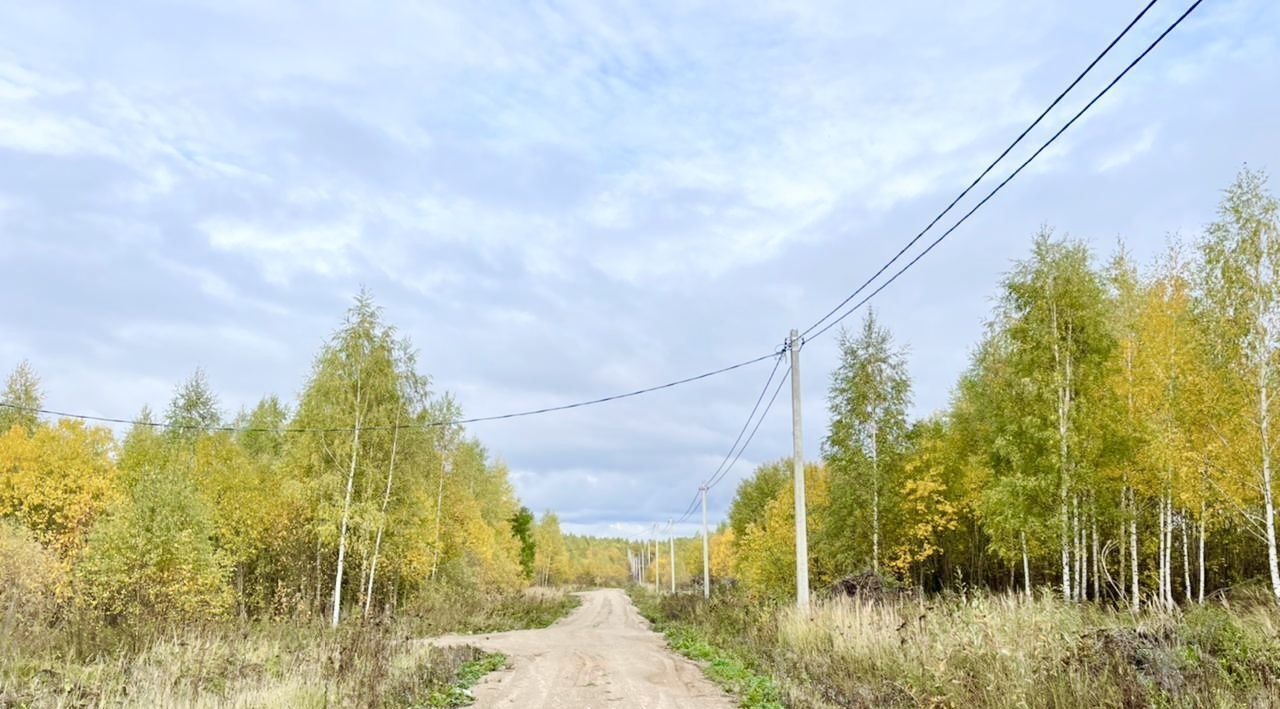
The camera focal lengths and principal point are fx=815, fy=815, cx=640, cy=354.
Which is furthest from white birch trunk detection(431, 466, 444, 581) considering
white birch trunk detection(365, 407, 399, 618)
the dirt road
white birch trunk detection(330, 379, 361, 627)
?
the dirt road

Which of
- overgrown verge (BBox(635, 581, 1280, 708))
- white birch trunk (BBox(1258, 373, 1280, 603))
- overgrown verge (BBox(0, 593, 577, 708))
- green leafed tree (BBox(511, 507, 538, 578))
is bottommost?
green leafed tree (BBox(511, 507, 538, 578))

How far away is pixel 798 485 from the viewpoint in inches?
676

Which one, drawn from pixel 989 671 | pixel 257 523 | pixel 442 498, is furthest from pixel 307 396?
pixel 989 671

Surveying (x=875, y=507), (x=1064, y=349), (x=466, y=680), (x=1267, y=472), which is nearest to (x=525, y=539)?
(x=875, y=507)

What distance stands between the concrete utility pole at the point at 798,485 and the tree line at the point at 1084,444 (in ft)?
10.1

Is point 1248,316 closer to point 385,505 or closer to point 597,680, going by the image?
point 597,680

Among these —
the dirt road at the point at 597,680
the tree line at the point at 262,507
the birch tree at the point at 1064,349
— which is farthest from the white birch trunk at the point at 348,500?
the birch tree at the point at 1064,349

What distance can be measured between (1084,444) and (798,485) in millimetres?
11556

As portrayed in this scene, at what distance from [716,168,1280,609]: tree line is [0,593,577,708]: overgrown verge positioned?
32.6 feet

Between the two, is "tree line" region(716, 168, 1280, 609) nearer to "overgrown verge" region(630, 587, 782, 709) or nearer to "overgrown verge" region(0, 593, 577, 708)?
"overgrown verge" region(630, 587, 782, 709)

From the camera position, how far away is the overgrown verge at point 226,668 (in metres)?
9.36

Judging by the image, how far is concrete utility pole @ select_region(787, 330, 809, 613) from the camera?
1686 cm

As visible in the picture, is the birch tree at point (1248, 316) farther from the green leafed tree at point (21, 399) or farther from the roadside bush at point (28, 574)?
the green leafed tree at point (21, 399)

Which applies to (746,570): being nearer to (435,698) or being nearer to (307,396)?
(307,396)
